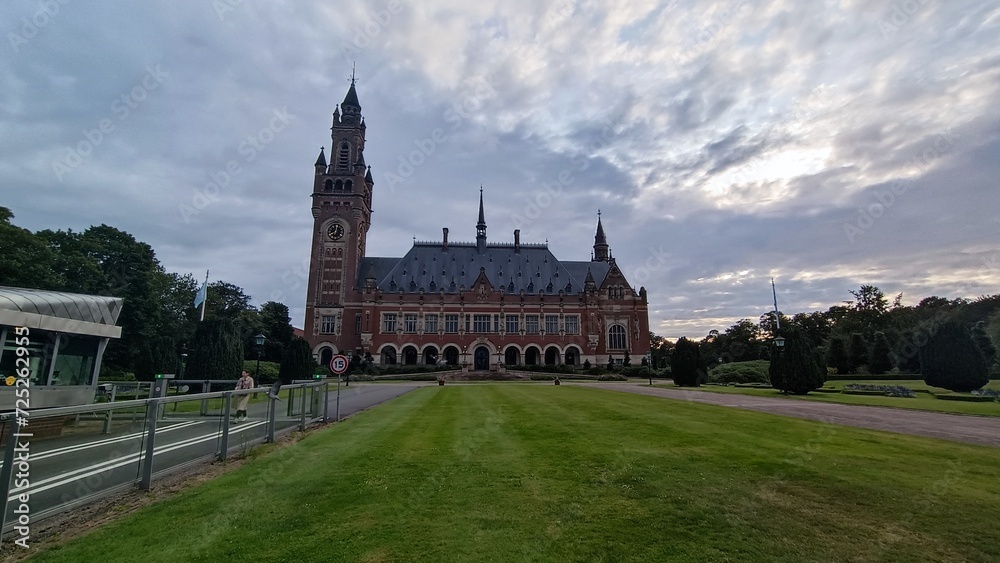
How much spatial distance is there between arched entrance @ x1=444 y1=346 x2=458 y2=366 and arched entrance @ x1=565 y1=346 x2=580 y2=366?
1645cm

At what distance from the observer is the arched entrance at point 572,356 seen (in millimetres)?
70625

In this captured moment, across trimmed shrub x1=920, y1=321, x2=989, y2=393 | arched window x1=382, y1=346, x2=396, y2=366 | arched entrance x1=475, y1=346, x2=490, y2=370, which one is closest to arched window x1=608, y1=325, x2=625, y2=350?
arched entrance x1=475, y1=346, x2=490, y2=370

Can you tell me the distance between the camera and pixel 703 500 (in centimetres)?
625

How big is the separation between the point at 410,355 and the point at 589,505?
65434mm

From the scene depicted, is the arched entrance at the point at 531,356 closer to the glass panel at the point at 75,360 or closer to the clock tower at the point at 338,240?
the clock tower at the point at 338,240

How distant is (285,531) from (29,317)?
15886 millimetres

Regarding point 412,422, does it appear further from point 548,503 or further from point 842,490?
point 842,490

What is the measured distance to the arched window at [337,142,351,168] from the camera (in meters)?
70.6

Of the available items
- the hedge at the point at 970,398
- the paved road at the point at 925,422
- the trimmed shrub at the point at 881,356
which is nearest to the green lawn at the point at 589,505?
the paved road at the point at 925,422

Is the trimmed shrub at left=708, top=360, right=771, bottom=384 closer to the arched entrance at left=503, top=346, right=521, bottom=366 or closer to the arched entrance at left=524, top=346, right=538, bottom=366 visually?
the arched entrance at left=524, top=346, right=538, bottom=366

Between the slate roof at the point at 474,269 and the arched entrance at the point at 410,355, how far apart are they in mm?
8397

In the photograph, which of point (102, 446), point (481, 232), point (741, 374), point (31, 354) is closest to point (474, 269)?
point (481, 232)

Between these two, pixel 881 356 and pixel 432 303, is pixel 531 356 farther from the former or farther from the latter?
pixel 881 356

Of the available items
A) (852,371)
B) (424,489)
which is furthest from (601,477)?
(852,371)
